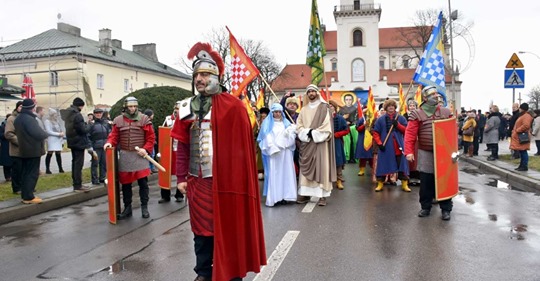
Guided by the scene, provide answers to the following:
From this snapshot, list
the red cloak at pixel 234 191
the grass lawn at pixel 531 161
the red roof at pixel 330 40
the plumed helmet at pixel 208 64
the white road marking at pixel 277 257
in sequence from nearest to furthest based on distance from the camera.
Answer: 1. the red cloak at pixel 234 191
2. the plumed helmet at pixel 208 64
3. the white road marking at pixel 277 257
4. the grass lawn at pixel 531 161
5. the red roof at pixel 330 40

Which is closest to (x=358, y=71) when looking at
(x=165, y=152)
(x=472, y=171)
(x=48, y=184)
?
(x=472, y=171)

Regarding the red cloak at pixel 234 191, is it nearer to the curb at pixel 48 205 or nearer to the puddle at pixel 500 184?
the curb at pixel 48 205

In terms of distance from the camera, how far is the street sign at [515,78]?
13297mm

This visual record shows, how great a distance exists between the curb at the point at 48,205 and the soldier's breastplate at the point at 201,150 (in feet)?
17.2

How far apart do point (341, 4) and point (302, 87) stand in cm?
1789

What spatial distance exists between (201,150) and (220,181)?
358 millimetres

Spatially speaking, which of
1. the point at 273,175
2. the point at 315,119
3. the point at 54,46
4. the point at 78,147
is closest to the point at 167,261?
the point at 273,175

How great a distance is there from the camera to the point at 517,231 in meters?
6.22

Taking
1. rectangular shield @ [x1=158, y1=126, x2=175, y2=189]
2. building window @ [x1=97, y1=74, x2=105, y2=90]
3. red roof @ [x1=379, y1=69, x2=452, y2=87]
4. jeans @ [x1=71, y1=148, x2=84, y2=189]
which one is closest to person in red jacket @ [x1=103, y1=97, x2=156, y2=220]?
rectangular shield @ [x1=158, y1=126, x2=175, y2=189]

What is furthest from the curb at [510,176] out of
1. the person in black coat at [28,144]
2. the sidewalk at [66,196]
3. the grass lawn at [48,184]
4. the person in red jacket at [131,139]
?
the grass lawn at [48,184]

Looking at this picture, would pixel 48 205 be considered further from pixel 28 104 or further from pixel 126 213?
pixel 126 213

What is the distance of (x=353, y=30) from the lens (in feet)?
226

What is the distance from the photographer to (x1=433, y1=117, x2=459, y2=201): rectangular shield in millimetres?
6855

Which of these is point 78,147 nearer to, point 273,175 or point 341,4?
point 273,175
